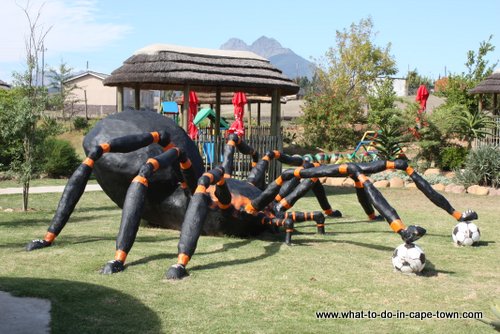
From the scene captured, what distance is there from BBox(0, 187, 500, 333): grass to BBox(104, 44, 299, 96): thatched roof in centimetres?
542

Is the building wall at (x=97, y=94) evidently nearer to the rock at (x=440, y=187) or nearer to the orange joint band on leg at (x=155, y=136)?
the rock at (x=440, y=187)

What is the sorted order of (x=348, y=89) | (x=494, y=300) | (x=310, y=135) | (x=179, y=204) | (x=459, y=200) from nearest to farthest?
(x=494, y=300), (x=179, y=204), (x=459, y=200), (x=310, y=135), (x=348, y=89)

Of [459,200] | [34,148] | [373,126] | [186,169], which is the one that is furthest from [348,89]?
[186,169]

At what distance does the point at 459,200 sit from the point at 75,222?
918 cm

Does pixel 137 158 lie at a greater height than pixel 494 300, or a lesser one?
greater

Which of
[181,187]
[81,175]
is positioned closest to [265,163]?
[181,187]

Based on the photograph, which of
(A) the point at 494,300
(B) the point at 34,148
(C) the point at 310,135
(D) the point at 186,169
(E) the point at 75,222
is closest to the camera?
(A) the point at 494,300

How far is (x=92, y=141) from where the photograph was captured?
818 centimetres

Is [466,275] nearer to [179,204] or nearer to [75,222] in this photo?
[179,204]

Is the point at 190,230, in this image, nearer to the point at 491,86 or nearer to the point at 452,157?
the point at 452,157

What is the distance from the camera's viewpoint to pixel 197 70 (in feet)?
45.2

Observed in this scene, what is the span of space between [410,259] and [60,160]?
572 inches

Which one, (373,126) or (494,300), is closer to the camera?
(494,300)

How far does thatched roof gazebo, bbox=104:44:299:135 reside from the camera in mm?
13633
